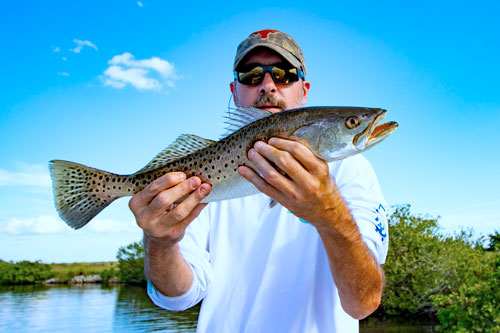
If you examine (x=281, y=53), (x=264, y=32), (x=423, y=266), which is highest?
(x=264, y=32)

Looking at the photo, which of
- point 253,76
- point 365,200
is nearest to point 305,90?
point 253,76

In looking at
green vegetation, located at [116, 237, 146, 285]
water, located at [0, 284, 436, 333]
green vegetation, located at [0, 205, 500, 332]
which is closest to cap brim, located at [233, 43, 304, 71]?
green vegetation, located at [0, 205, 500, 332]

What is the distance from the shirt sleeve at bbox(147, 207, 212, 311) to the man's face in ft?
4.99

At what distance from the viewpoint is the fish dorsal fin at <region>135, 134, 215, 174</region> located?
3.29 m

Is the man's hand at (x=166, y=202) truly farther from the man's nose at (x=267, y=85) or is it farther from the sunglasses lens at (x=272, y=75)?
the sunglasses lens at (x=272, y=75)

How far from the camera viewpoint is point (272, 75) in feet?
14.8

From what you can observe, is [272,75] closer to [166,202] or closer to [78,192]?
[166,202]

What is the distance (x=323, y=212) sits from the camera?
275cm

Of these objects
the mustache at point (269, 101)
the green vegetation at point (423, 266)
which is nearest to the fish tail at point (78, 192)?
the mustache at point (269, 101)

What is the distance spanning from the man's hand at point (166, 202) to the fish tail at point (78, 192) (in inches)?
15.4

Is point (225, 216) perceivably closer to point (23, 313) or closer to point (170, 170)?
point (170, 170)

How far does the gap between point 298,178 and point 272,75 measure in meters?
2.17

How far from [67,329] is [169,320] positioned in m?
8.24

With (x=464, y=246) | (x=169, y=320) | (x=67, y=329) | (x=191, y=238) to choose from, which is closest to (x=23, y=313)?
(x=67, y=329)
